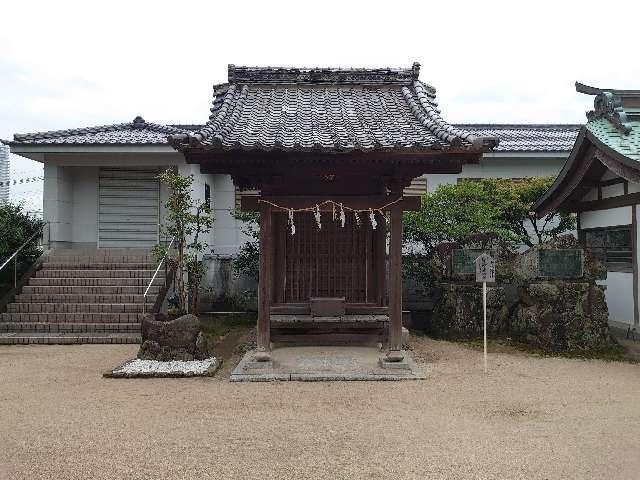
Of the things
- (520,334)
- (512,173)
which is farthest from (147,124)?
(520,334)

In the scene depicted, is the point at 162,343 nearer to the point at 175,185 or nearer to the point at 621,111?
the point at 175,185

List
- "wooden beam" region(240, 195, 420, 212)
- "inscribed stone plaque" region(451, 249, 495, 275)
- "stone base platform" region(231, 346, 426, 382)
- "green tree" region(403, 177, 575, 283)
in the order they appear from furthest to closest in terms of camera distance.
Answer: "green tree" region(403, 177, 575, 283)
"inscribed stone plaque" region(451, 249, 495, 275)
"wooden beam" region(240, 195, 420, 212)
"stone base platform" region(231, 346, 426, 382)

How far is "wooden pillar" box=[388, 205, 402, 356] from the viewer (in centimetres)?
884

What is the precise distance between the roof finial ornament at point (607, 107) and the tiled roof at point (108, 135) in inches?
460

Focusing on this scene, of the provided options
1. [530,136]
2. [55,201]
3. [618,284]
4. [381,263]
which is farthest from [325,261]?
[530,136]

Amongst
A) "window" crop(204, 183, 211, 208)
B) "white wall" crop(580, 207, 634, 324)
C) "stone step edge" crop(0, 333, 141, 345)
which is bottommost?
"stone step edge" crop(0, 333, 141, 345)

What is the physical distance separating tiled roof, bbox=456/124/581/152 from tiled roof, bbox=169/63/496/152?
6202mm

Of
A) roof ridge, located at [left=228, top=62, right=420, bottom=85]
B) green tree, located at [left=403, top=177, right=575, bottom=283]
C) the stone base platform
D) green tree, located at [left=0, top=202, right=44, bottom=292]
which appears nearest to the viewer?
the stone base platform

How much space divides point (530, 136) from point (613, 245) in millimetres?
8126

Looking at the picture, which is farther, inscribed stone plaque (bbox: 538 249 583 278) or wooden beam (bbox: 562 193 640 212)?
wooden beam (bbox: 562 193 640 212)

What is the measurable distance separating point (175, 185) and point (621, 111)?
10258mm

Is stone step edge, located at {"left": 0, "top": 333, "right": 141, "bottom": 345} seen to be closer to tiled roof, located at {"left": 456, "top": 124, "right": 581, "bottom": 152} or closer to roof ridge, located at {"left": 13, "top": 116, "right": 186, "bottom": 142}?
roof ridge, located at {"left": 13, "top": 116, "right": 186, "bottom": 142}

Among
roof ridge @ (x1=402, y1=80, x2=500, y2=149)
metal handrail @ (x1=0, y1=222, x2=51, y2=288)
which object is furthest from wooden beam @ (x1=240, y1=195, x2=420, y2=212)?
metal handrail @ (x1=0, y1=222, x2=51, y2=288)

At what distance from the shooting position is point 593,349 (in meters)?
10.4
